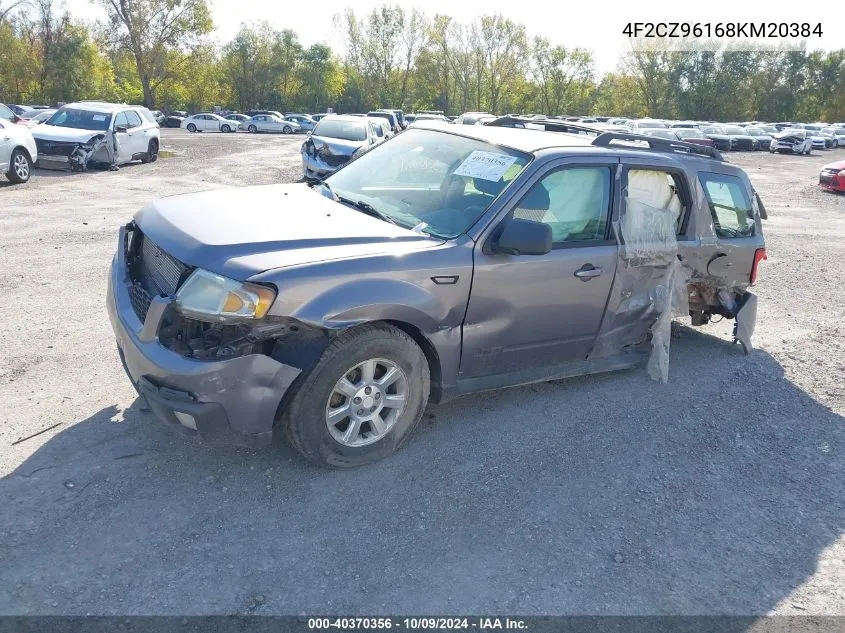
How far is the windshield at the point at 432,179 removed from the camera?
421 centimetres

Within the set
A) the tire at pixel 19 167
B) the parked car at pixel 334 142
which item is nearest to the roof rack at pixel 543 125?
the parked car at pixel 334 142

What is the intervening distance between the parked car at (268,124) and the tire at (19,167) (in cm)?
4273

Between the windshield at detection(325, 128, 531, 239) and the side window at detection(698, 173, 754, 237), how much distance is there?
73.6 inches

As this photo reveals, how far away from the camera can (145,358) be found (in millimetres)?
3434

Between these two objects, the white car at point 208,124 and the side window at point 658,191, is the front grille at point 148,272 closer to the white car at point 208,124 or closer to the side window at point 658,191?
the side window at point 658,191

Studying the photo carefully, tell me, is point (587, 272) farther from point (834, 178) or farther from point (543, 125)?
point (834, 178)

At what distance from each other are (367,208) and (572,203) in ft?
4.38

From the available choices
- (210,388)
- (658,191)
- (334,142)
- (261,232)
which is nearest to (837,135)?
(334,142)

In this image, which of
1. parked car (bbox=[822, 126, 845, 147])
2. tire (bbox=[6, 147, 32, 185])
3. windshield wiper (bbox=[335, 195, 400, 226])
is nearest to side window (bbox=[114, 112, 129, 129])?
tire (bbox=[6, 147, 32, 185])

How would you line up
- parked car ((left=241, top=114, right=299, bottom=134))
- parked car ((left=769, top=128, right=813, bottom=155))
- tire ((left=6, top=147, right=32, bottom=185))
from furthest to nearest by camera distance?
1. parked car ((left=241, top=114, right=299, bottom=134))
2. parked car ((left=769, top=128, right=813, bottom=155))
3. tire ((left=6, top=147, right=32, bottom=185))

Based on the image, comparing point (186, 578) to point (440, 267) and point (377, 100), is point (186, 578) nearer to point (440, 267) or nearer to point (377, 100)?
point (440, 267)

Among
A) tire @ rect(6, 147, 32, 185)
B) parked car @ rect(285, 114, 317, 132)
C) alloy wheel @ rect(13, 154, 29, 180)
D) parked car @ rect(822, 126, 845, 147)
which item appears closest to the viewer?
tire @ rect(6, 147, 32, 185)

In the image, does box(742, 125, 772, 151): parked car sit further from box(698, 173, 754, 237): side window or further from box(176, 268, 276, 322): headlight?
box(176, 268, 276, 322): headlight

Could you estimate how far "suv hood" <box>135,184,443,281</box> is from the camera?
136 inches
